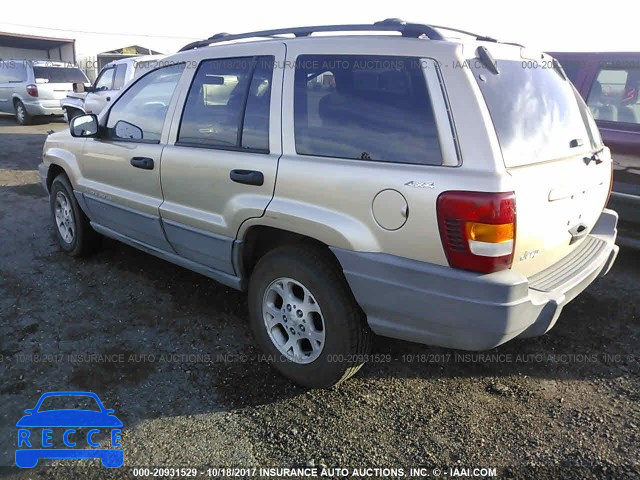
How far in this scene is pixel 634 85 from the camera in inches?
181

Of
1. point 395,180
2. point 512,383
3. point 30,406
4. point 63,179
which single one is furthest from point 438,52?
point 63,179

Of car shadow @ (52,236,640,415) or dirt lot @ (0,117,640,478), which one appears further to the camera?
car shadow @ (52,236,640,415)

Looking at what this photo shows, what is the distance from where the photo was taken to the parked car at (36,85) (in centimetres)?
1426

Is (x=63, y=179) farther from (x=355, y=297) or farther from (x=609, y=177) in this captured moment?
(x=609, y=177)

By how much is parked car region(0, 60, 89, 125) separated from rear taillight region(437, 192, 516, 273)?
50.1ft

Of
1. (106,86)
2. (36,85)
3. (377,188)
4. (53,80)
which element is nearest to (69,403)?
(377,188)

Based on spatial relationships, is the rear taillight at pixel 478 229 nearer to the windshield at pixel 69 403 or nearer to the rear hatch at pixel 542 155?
the rear hatch at pixel 542 155

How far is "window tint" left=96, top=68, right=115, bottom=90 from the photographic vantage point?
10.9 metres

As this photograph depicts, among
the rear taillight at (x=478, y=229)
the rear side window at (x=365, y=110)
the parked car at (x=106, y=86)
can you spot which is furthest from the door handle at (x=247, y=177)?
the parked car at (x=106, y=86)

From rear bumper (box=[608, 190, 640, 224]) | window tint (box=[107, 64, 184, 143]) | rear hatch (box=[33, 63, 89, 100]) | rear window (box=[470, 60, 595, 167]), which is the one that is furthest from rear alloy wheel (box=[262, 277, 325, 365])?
rear hatch (box=[33, 63, 89, 100])

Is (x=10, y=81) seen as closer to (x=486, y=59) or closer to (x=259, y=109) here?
(x=259, y=109)

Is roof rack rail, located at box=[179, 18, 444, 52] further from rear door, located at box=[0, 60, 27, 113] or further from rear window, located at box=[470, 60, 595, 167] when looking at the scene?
rear door, located at box=[0, 60, 27, 113]

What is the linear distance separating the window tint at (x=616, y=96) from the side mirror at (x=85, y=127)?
4540mm

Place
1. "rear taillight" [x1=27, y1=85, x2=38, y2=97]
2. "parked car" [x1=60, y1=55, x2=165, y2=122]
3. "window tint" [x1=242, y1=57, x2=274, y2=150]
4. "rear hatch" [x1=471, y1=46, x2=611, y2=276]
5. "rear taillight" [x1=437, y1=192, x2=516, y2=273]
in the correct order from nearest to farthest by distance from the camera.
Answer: "rear taillight" [x1=437, y1=192, x2=516, y2=273], "rear hatch" [x1=471, y1=46, x2=611, y2=276], "window tint" [x1=242, y1=57, x2=274, y2=150], "parked car" [x1=60, y1=55, x2=165, y2=122], "rear taillight" [x1=27, y1=85, x2=38, y2=97]
